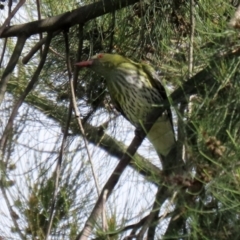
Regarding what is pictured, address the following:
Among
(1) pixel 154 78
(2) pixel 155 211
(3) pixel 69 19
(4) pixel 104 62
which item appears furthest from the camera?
(1) pixel 154 78

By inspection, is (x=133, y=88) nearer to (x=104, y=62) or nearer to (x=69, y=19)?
(x=104, y=62)

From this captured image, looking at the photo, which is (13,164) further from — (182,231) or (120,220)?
(182,231)

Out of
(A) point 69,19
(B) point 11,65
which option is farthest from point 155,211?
(A) point 69,19

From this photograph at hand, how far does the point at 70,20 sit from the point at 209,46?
72 centimetres

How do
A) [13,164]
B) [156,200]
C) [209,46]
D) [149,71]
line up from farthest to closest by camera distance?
[149,71], [13,164], [209,46], [156,200]

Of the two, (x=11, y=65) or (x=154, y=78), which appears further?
(x=154, y=78)

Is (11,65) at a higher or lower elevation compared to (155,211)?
higher

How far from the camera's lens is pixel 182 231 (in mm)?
2150

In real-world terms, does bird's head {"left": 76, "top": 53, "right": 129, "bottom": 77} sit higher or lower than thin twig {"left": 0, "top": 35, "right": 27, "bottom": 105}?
higher

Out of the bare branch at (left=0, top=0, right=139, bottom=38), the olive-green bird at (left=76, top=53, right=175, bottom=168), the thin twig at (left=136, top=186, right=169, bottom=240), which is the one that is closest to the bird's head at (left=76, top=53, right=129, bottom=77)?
the olive-green bird at (left=76, top=53, right=175, bottom=168)

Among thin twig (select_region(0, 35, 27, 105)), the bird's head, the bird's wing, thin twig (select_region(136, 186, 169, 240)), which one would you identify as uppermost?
the bird's wing

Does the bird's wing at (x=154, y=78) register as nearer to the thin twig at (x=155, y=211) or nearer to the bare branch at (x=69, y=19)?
the bare branch at (x=69, y=19)

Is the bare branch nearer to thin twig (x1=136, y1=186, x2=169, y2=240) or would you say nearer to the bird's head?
the bird's head

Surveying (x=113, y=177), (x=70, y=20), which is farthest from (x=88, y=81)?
(x=113, y=177)
